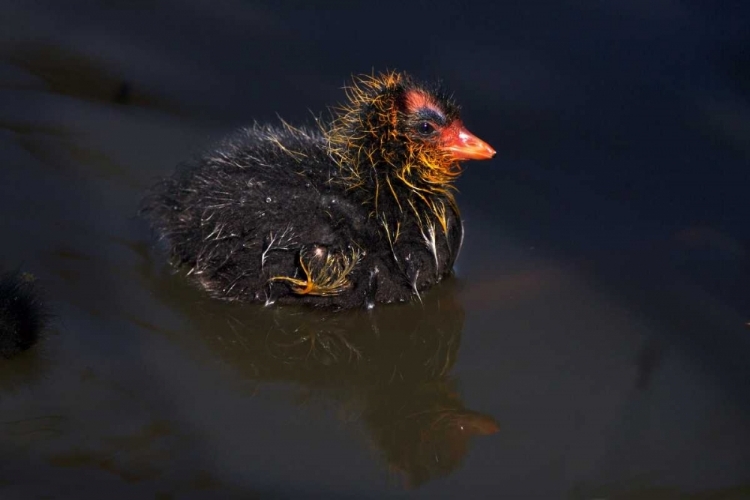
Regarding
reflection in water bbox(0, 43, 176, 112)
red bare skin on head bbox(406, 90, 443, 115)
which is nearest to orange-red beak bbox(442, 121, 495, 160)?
red bare skin on head bbox(406, 90, 443, 115)

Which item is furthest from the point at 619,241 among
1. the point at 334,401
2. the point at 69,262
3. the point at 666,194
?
the point at 69,262

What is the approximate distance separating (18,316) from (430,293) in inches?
77.6

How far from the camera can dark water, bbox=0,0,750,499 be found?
400cm

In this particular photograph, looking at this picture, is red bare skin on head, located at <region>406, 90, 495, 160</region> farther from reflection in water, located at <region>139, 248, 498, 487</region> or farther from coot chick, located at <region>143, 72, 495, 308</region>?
reflection in water, located at <region>139, 248, 498, 487</region>

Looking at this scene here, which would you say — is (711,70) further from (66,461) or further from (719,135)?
(66,461)

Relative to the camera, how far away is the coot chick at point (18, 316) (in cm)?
420

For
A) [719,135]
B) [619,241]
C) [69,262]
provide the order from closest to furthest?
[69,262] < [619,241] < [719,135]

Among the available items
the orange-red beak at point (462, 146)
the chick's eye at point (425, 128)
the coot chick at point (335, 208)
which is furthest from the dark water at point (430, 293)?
the chick's eye at point (425, 128)

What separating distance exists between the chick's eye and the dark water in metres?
0.75

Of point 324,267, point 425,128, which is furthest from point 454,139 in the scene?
point 324,267

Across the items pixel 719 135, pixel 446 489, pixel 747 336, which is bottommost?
pixel 446 489

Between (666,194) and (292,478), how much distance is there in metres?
2.82

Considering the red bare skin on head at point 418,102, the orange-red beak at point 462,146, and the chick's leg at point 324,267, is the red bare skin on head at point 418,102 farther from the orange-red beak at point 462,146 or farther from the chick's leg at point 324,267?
the chick's leg at point 324,267

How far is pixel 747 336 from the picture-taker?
4742mm
